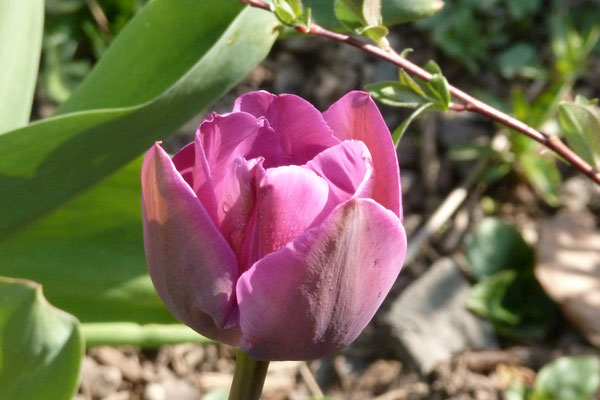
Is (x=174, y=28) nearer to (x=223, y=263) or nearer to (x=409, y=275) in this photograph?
(x=223, y=263)

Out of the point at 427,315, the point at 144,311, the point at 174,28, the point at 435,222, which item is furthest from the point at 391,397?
the point at 174,28

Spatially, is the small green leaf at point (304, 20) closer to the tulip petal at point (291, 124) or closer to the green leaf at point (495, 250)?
the tulip petal at point (291, 124)

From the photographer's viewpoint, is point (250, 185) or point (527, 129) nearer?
point (250, 185)

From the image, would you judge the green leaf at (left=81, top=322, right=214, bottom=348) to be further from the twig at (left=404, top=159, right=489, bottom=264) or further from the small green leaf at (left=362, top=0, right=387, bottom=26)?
the twig at (left=404, top=159, right=489, bottom=264)

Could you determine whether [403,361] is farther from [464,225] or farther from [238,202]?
[238,202]

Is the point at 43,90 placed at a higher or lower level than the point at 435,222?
higher

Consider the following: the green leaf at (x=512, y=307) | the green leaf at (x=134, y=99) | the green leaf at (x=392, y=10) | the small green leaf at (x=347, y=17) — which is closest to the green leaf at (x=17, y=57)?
the green leaf at (x=134, y=99)

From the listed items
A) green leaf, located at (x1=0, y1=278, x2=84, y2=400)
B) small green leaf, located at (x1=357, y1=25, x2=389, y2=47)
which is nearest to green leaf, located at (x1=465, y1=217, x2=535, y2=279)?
small green leaf, located at (x1=357, y1=25, x2=389, y2=47)
